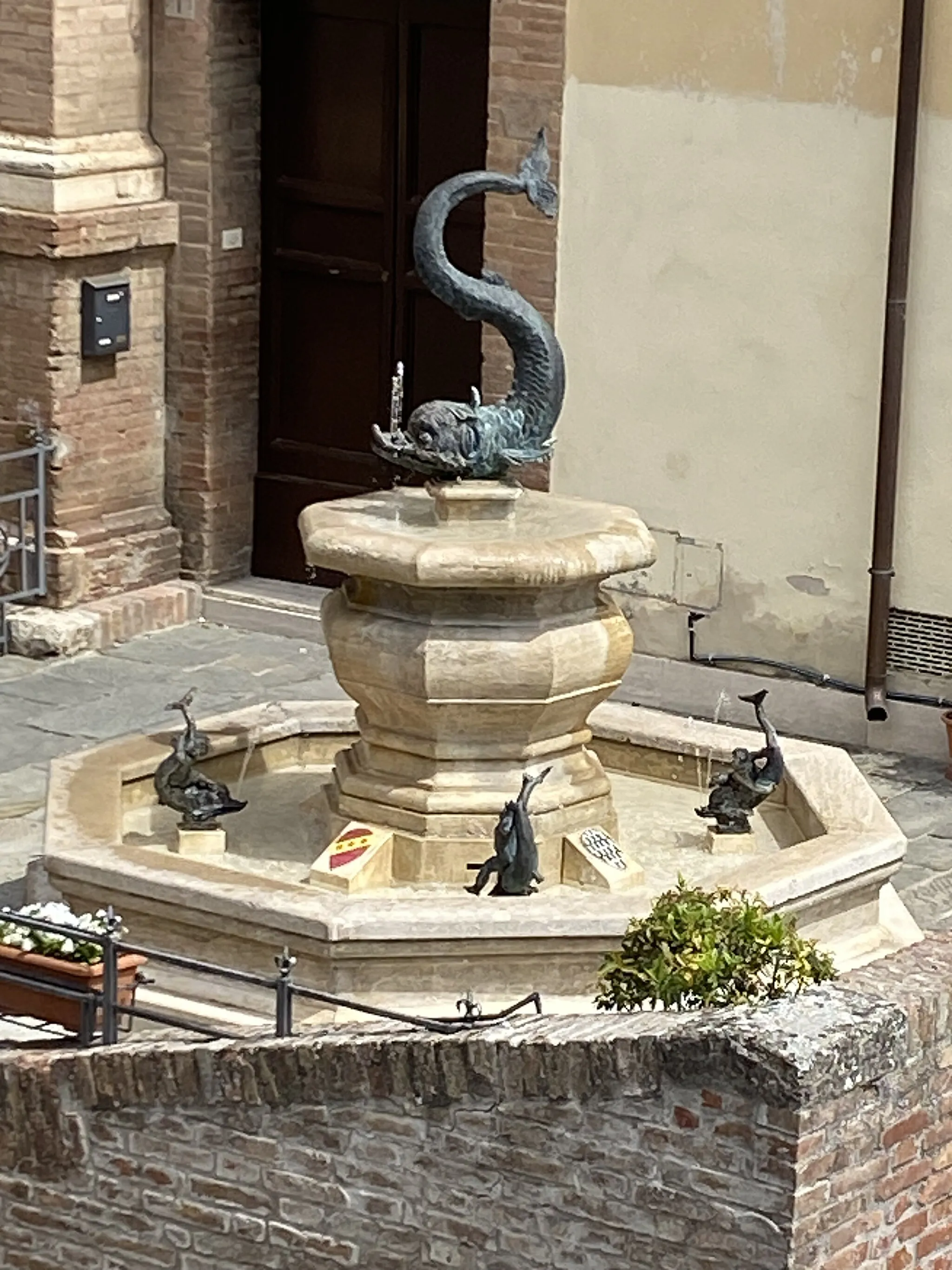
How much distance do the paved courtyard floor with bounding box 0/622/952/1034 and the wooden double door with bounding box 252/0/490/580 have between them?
1012mm

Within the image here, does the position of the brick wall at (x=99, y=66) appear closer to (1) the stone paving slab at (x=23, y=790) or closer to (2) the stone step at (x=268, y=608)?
(2) the stone step at (x=268, y=608)

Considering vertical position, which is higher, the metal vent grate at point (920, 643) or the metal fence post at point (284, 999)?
the metal fence post at point (284, 999)

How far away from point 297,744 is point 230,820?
0.82 m

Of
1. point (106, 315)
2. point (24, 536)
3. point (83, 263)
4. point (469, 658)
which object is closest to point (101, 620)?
point (24, 536)

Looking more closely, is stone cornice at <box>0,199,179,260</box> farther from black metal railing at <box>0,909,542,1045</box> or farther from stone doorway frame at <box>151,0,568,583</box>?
black metal railing at <box>0,909,542,1045</box>

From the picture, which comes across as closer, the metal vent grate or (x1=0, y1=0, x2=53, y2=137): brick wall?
the metal vent grate

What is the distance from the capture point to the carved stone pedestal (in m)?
11.0

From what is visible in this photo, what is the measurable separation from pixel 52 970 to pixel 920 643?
5.67 metres

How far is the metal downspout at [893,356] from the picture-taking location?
45.6 ft

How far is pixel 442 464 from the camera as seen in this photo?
11.3m

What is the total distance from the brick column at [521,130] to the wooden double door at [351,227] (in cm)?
56

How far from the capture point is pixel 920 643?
1437 cm

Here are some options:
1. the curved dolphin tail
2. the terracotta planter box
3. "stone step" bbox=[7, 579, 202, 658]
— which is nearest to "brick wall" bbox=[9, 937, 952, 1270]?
the terracotta planter box

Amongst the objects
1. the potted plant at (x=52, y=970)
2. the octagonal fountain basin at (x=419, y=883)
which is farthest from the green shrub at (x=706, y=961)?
the potted plant at (x=52, y=970)
